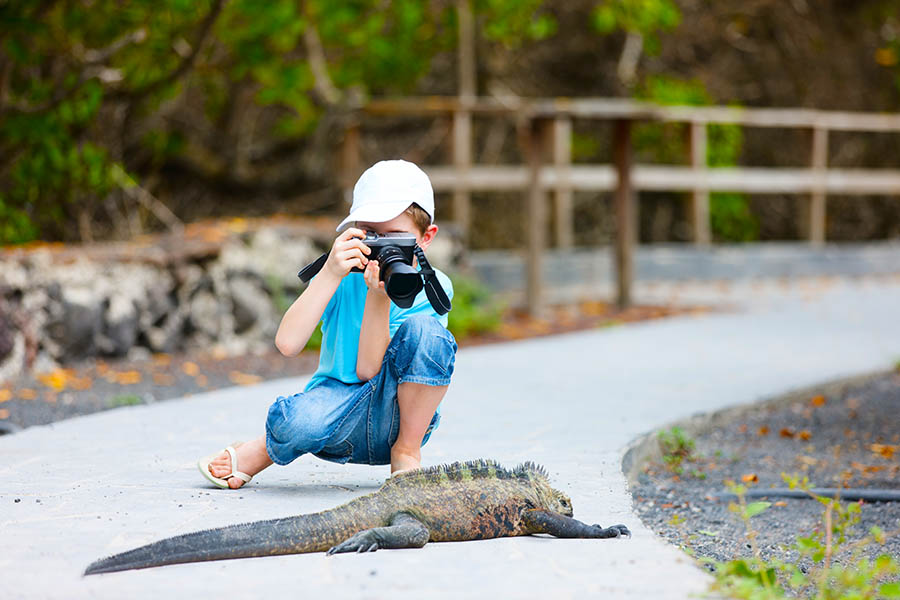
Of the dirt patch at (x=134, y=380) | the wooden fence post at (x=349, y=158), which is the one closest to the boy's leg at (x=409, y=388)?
the dirt patch at (x=134, y=380)

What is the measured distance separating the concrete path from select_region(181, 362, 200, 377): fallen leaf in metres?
1.34

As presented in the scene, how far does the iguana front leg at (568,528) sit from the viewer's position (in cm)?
354

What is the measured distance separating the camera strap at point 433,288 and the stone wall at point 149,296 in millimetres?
4788

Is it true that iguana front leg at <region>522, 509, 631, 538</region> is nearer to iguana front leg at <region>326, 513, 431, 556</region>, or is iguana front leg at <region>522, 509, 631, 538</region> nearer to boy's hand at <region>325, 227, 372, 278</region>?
iguana front leg at <region>326, 513, 431, 556</region>

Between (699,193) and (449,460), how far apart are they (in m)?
10.2

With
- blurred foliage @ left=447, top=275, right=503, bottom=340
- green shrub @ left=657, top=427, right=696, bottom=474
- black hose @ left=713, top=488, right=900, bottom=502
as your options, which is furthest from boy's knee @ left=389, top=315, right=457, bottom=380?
blurred foliage @ left=447, top=275, right=503, bottom=340

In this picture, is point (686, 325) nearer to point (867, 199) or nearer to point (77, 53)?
point (77, 53)

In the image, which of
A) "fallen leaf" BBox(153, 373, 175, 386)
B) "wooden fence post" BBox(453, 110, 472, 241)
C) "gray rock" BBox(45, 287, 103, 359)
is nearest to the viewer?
"fallen leaf" BBox(153, 373, 175, 386)

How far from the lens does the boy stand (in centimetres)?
381

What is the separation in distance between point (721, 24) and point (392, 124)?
5618mm

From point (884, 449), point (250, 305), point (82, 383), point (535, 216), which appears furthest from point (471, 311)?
point (884, 449)

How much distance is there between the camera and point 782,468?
5859 mm

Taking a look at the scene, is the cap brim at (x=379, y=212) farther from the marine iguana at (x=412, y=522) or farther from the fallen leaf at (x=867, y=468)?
the fallen leaf at (x=867, y=468)

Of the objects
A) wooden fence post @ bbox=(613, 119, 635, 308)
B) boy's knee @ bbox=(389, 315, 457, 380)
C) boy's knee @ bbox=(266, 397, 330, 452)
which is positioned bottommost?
boy's knee @ bbox=(266, 397, 330, 452)
